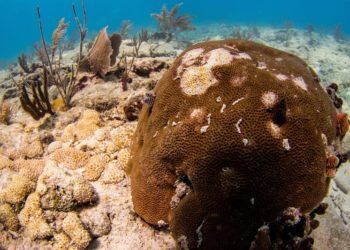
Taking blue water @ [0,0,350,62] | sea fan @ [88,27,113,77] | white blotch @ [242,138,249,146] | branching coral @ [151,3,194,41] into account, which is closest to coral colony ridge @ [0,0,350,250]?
white blotch @ [242,138,249,146]

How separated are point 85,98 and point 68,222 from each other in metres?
2.75

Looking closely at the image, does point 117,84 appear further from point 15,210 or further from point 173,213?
point 173,213

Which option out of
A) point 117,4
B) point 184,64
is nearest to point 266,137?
point 184,64

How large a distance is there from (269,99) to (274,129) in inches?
12.9

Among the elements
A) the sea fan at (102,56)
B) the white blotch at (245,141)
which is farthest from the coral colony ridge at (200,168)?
the sea fan at (102,56)

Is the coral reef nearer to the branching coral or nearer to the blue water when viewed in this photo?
the branching coral

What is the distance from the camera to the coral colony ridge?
7.76ft

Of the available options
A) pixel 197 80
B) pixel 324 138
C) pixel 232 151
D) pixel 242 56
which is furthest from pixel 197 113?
pixel 324 138

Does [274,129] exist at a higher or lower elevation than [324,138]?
higher

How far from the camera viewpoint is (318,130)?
2635 mm

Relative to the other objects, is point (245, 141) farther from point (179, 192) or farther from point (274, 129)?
point (179, 192)

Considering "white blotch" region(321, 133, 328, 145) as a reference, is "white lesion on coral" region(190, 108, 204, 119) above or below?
above

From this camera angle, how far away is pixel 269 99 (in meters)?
2.54

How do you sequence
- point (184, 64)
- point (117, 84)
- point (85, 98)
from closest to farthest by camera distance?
point (184, 64)
point (85, 98)
point (117, 84)
